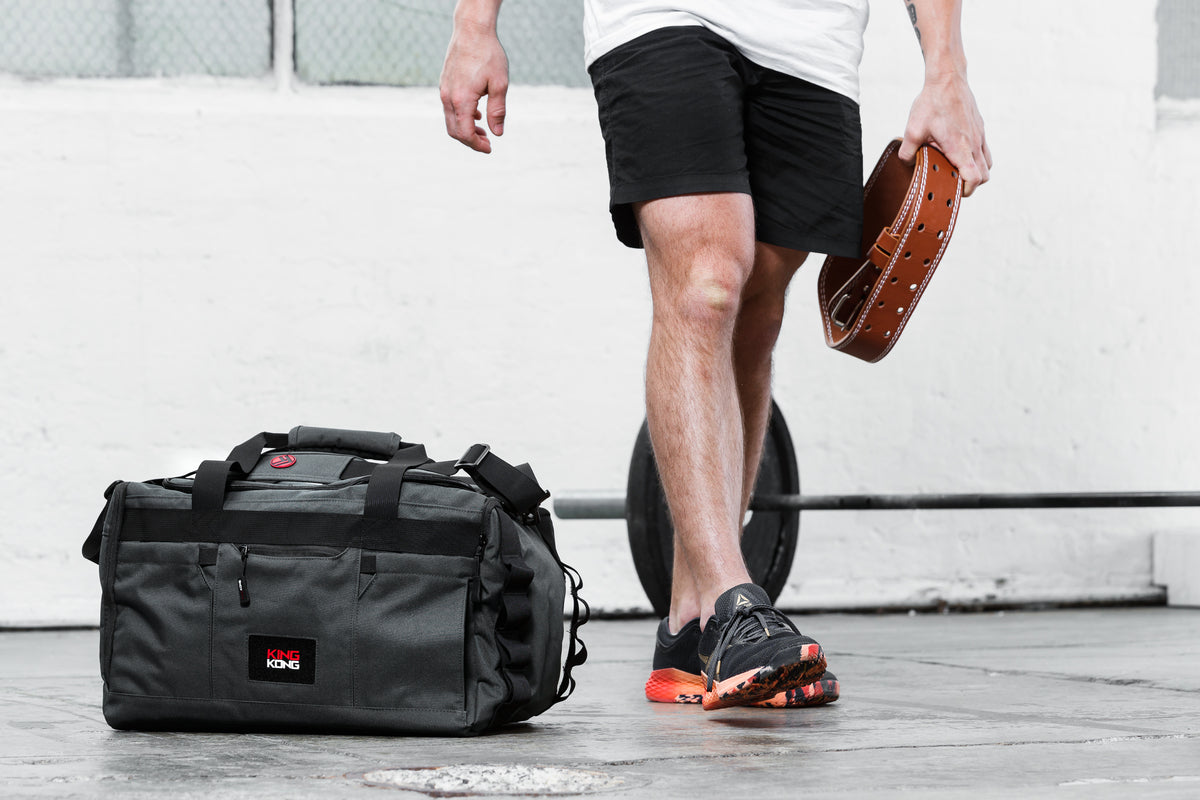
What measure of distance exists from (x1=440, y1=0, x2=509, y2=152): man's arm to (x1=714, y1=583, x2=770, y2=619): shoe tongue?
2.22 feet

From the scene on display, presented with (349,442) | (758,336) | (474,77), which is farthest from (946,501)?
(349,442)

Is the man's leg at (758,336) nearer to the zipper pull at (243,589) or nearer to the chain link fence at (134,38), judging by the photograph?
the zipper pull at (243,589)

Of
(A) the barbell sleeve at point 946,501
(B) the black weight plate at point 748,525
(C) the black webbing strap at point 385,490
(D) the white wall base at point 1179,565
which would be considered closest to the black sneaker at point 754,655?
(C) the black webbing strap at point 385,490

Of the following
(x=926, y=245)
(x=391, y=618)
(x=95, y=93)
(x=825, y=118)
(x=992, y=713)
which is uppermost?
(x=95, y=93)

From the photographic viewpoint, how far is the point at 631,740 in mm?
1386

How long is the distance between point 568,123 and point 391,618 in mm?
2187

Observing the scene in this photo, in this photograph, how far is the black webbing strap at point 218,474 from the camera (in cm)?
153

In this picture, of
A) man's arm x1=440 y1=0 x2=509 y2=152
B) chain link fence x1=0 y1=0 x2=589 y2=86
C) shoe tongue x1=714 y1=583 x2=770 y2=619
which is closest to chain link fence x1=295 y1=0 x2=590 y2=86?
chain link fence x1=0 y1=0 x2=589 y2=86

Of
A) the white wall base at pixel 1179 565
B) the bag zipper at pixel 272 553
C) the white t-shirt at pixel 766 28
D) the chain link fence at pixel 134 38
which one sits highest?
the chain link fence at pixel 134 38

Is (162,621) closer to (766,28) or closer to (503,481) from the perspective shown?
(503,481)

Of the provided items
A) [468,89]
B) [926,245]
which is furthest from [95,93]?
[926,245]

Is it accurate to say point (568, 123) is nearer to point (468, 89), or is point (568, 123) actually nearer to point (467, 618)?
point (468, 89)

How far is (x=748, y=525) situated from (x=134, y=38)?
1.83m

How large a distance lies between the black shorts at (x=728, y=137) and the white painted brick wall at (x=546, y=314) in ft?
4.78
